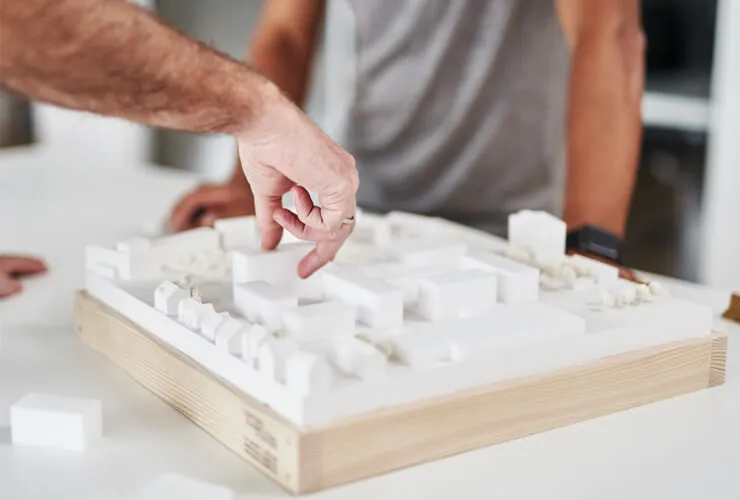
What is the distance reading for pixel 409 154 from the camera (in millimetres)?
2305

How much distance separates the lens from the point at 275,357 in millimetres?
961

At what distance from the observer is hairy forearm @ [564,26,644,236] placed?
198cm

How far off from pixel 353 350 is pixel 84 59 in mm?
364

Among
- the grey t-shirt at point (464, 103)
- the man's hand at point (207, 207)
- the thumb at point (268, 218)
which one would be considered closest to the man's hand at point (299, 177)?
the thumb at point (268, 218)

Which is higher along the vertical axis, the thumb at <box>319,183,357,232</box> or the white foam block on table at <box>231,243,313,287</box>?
the thumb at <box>319,183,357,232</box>

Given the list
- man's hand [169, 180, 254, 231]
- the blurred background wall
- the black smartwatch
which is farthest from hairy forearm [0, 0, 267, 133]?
the blurred background wall

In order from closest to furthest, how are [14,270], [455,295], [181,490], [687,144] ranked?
[181,490] → [455,295] → [14,270] → [687,144]

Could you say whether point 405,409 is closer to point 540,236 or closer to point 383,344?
point 383,344

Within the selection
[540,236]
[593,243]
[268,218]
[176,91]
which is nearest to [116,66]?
[176,91]

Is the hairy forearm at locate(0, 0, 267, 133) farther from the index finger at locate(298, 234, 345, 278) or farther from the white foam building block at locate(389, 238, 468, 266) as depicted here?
the white foam building block at locate(389, 238, 468, 266)

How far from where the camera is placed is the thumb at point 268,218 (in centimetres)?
129

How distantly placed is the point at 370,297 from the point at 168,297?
9.2 inches

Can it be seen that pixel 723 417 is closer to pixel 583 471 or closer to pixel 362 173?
pixel 583 471

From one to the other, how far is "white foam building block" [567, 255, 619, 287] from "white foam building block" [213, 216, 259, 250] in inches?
18.0
